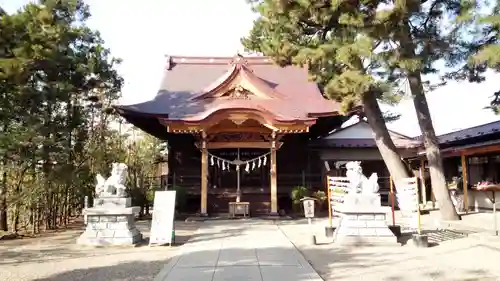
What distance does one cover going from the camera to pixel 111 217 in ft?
30.0

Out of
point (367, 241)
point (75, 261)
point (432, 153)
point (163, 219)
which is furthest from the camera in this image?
point (432, 153)

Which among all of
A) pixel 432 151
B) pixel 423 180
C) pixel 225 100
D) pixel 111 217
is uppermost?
pixel 225 100

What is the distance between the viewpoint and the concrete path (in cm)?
598

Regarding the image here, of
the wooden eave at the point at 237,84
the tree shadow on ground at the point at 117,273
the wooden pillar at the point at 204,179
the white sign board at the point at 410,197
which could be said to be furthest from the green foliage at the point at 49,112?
the white sign board at the point at 410,197

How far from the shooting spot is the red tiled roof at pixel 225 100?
1491 cm

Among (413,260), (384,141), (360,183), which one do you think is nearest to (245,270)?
(413,260)

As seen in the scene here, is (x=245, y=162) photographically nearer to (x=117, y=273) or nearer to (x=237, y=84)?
(x=237, y=84)

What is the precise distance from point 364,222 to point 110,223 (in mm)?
5553

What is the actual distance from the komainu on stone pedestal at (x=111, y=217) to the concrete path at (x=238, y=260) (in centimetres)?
143

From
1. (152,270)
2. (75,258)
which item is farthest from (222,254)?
(75,258)

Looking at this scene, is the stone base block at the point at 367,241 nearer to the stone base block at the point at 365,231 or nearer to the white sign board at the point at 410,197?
the stone base block at the point at 365,231

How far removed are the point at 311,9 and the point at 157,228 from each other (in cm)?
678

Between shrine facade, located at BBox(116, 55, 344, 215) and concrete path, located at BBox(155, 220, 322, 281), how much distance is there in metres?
4.65

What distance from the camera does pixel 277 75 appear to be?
18.7 meters
